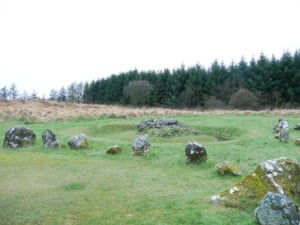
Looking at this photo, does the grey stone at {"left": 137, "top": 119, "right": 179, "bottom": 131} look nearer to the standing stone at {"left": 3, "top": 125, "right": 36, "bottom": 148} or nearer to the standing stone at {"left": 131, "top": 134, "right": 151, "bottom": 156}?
the standing stone at {"left": 131, "top": 134, "right": 151, "bottom": 156}

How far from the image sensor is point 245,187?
7.71 m

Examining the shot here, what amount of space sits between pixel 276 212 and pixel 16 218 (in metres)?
5.44

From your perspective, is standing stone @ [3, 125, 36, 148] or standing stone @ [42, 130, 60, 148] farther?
standing stone @ [3, 125, 36, 148]

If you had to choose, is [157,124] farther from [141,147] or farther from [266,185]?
[266,185]

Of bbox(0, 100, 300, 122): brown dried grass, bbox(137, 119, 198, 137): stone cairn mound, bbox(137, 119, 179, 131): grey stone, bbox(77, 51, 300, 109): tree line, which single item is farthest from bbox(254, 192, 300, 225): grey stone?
bbox(77, 51, 300, 109): tree line

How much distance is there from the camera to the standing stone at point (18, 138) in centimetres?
1691

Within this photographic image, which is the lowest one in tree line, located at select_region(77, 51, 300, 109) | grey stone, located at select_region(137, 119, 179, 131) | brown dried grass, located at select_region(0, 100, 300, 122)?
grey stone, located at select_region(137, 119, 179, 131)

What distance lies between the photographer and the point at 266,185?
25.0ft

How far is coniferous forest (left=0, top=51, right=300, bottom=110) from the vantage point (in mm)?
56344

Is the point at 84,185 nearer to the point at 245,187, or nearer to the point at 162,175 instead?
the point at 162,175

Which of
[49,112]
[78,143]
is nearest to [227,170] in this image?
[78,143]

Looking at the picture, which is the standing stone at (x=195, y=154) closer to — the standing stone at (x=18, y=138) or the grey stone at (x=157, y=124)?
the standing stone at (x=18, y=138)

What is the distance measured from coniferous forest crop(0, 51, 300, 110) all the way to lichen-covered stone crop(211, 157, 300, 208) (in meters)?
47.7

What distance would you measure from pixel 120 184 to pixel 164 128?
46.6 ft
